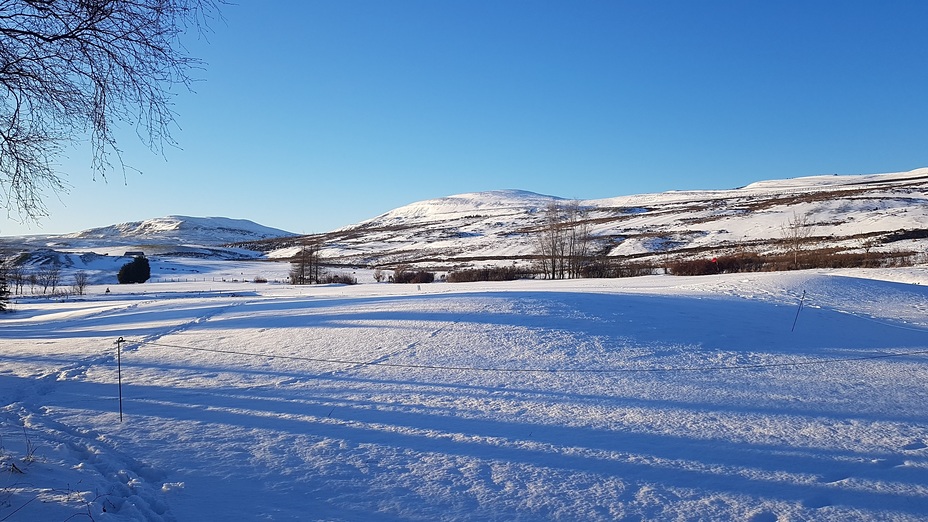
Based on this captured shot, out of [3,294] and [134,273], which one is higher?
[134,273]

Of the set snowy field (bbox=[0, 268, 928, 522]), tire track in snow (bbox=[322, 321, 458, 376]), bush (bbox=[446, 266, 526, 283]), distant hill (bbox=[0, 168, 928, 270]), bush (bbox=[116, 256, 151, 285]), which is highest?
distant hill (bbox=[0, 168, 928, 270])

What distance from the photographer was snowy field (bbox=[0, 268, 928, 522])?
5.06 meters

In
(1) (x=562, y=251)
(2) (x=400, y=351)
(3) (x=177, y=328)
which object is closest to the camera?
(2) (x=400, y=351)

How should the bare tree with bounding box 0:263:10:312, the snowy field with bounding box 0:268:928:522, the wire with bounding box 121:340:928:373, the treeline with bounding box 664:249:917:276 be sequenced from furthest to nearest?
the treeline with bounding box 664:249:917:276 → the bare tree with bounding box 0:263:10:312 → the wire with bounding box 121:340:928:373 → the snowy field with bounding box 0:268:928:522

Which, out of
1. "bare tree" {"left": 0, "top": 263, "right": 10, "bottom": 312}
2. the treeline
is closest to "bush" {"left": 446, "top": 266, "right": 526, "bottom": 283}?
the treeline

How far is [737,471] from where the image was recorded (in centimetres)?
564

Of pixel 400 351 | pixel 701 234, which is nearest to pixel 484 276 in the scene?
pixel 400 351

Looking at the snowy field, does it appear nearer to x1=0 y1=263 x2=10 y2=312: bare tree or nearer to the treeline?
x1=0 y1=263 x2=10 y2=312: bare tree

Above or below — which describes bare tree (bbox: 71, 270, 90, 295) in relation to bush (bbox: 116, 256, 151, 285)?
below

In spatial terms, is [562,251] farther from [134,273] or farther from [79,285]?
[134,273]

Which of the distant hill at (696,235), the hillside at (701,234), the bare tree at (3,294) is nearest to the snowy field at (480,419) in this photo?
the bare tree at (3,294)

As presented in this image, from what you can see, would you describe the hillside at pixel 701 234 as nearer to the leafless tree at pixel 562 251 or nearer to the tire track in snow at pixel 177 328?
the leafless tree at pixel 562 251

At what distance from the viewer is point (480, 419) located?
7.10 meters

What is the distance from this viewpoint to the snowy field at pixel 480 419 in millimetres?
5059
